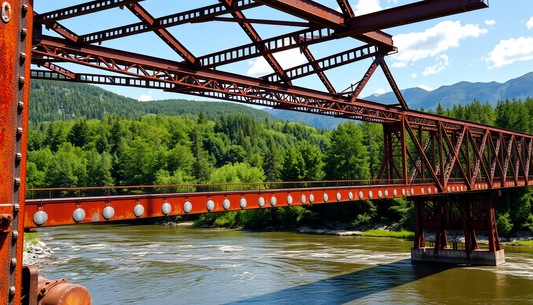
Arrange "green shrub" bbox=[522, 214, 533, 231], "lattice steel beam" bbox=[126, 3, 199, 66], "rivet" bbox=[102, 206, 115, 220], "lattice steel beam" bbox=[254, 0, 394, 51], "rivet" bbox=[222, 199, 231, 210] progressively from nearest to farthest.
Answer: "lattice steel beam" bbox=[254, 0, 394, 51] < "rivet" bbox=[102, 206, 115, 220] < "lattice steel beam" bbox=[126, 3, 199, 66] < "rivet" bbox=[222, 199, 231, 210] < "green shrub" bbox=[522, 214, 533, 231]

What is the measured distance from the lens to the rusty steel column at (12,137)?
5.29m

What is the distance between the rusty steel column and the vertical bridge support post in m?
39.3

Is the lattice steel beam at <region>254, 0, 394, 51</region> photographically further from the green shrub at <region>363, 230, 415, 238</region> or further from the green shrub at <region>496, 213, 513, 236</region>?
the green shrub at <region>496, 213, 513, 236</region>

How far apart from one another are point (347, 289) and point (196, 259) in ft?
55.8

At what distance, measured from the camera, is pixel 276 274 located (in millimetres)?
34188

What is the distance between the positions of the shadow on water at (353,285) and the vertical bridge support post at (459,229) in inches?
57.4

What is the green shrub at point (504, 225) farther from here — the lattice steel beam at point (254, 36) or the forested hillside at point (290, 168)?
the lattice steel beam at point (254, 36)

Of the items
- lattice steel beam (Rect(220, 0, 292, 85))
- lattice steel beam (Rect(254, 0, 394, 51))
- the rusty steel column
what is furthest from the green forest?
the rusty steel column

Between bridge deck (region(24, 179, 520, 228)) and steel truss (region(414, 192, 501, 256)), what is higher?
bridge deck (region(24, 179, 520, 228))

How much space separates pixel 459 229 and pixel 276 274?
61.6 ft

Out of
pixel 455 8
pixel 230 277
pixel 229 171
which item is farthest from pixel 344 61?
pixel 229 171

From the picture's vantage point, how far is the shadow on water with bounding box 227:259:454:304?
26641mm

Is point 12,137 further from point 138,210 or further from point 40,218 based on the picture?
point 138,210

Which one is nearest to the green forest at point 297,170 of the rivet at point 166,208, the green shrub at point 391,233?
the green shrub at point 391,233
